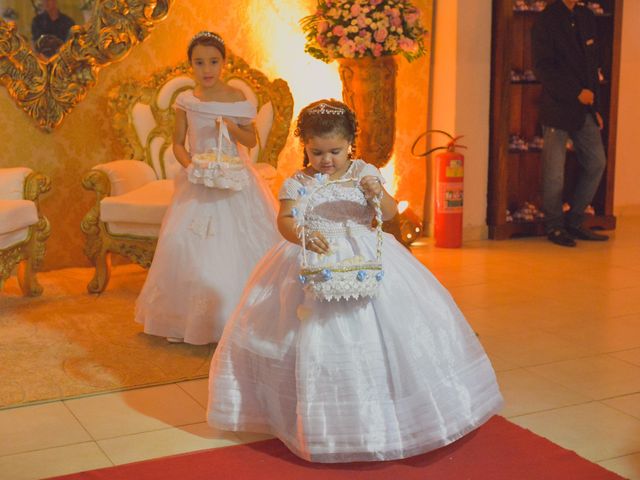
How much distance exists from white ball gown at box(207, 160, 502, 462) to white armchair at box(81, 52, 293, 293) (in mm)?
2296

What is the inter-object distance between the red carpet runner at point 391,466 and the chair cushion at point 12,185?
2.86 meters

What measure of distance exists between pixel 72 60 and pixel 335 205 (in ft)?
11.5

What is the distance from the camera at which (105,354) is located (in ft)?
15.0

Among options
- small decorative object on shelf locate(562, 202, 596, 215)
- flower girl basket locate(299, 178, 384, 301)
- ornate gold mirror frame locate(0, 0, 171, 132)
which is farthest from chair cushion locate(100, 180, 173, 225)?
small decorative object on shelf locate(562, 202, 596, 215)

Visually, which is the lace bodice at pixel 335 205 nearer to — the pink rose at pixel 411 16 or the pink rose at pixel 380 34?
the pink rose at pixel 380 34

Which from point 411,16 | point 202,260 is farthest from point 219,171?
point 411,16

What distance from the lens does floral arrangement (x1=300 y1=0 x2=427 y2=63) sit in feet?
21.2

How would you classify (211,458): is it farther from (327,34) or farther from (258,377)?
(327,34)

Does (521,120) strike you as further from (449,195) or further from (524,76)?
(449,195)

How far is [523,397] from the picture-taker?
12.9ft

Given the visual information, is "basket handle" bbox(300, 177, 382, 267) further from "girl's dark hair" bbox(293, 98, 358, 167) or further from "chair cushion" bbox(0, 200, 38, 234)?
"chair cushion" bbox(0, 200, 38, 234)

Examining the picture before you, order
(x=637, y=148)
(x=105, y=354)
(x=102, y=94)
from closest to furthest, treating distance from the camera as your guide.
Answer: (x=105, y=354) → (x=102, y=94) → (x=637, y=148)

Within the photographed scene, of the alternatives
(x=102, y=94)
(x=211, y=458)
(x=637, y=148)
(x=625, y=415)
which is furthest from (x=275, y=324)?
(x=637, y=148)

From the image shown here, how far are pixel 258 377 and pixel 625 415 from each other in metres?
1.46
